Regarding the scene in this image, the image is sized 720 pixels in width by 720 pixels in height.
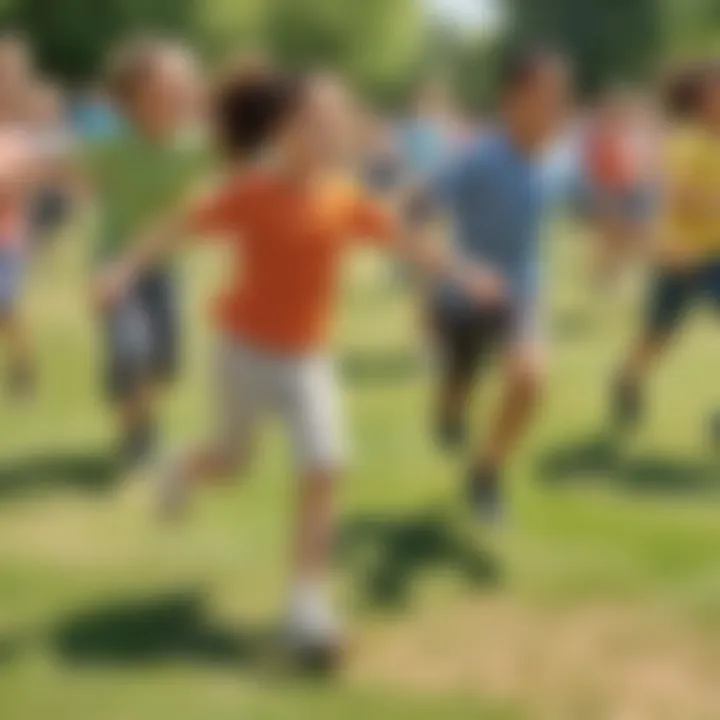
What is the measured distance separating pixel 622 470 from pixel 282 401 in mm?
503

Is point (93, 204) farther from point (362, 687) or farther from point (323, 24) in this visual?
point (362, 687)

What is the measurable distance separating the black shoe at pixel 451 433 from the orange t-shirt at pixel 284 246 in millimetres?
209

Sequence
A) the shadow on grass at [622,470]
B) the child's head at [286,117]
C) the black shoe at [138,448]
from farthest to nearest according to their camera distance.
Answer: the shadow on grass at [622,470] → the black shoe at [138,448] → the child's head at [286,117]

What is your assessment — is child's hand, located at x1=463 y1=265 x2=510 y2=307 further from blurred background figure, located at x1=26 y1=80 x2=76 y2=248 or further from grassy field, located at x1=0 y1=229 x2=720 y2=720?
blurred background figure, located at x1=26 y1=80 x2=76 y2=248

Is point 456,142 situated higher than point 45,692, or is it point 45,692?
point 456,142

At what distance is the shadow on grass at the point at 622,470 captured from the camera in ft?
6.89

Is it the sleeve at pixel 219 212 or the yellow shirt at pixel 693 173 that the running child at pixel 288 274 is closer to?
the sleeve at pixel 219 212

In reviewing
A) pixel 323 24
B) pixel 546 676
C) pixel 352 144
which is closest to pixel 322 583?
pixel 546 676

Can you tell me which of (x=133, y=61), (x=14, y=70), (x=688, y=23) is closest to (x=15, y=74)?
(x=14, y=70)

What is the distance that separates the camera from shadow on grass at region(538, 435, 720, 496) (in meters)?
2.10

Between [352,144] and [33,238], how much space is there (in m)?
0.44

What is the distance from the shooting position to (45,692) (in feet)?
5.88

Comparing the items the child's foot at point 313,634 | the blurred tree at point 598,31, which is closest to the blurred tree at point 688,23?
the blurred tree at point 598,31

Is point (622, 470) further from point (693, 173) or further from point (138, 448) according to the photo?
point (138, 448)
